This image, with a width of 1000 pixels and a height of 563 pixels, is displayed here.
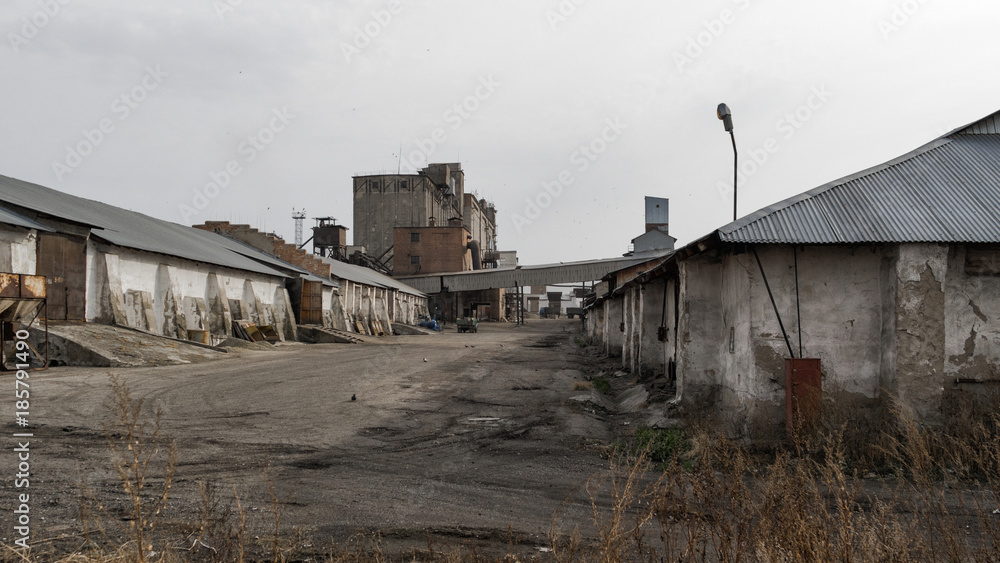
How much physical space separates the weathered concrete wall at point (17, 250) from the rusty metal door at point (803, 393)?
16902mm

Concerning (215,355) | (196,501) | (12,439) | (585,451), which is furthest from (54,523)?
(215,355)

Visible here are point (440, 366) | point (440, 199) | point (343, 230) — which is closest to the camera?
point (440, 366)

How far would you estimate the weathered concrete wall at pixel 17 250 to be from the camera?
617 inches

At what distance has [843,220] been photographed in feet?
27.4

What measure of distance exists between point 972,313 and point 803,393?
7.81 ft

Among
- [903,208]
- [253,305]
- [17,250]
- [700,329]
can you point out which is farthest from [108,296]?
[903,208]

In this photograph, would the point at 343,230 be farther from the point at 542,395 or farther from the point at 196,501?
the point at 196,501

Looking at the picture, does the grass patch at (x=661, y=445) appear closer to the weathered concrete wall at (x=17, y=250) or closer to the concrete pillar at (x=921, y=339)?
the concrete pillar at (x=921, y=339)

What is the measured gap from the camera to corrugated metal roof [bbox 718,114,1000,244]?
311 inches

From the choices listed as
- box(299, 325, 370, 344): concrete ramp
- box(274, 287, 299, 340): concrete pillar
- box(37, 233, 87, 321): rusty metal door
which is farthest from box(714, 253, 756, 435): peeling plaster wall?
box(274, 287, 299, 340): concrete pillar

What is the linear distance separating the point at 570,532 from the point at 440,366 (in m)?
13.7

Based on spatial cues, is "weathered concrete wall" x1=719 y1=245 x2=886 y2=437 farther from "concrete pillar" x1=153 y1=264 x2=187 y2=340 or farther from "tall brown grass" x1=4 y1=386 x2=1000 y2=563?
"concrete pillar" x1=153 y1=264 x2=187 y2=340

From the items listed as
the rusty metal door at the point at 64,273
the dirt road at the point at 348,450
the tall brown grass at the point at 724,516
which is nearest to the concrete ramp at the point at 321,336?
the rusty metal door at the point at 64,273

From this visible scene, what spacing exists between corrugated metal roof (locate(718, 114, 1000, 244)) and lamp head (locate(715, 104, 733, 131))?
2.57 meters
